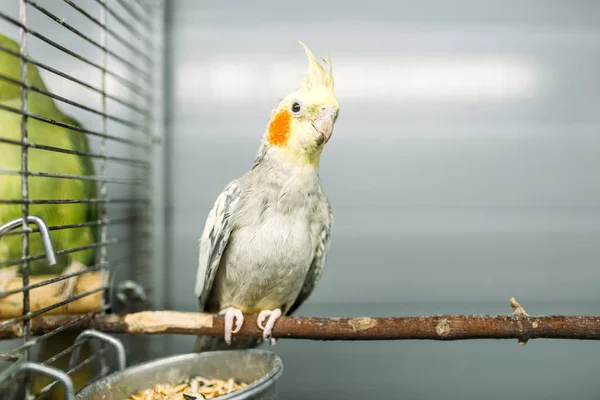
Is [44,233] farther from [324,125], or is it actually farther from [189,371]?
[324,125]

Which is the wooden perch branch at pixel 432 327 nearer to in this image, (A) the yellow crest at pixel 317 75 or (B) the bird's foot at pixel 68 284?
(B) the bird's foot at pixel 68 284

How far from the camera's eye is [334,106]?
134 centimetres

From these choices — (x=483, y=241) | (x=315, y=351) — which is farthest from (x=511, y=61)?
(x=315, y=351)

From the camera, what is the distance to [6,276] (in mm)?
1124

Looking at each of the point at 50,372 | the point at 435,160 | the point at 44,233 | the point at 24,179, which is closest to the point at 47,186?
the point at 24,179

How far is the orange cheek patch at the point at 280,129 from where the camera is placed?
4.58ft

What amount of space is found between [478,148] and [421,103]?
0.95ft

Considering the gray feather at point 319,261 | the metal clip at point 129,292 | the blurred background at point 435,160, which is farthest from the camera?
the blurred background at point 435,160

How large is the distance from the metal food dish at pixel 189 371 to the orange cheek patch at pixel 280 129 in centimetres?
62

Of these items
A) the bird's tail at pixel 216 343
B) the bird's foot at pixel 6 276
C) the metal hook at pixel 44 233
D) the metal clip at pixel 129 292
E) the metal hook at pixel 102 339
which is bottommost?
the bird's tail at pixel 216 343

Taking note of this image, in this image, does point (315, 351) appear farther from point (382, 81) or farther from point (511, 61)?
point (511, 61)

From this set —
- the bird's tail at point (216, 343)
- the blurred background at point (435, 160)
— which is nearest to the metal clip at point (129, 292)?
the blurred background at point (435, 160)

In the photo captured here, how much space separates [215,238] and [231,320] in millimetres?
246

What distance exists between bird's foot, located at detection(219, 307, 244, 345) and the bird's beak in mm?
575
